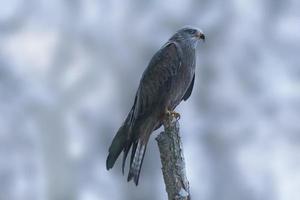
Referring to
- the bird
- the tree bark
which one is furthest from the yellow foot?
the tree bark

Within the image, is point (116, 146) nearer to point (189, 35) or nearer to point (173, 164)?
point (173, 164)

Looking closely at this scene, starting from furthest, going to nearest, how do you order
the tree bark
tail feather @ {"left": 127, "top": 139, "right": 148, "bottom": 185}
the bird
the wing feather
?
the wing feather → the bird → tail feather @ {"left": 127, "top": 139, "right": 148, "bottom": 185} → the tree bark

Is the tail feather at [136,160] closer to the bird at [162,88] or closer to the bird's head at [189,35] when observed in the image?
the bird at [162,88]

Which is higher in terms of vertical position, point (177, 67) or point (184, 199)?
point (177, 67)

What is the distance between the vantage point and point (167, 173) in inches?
165

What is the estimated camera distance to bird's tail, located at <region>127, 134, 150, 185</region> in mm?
5023

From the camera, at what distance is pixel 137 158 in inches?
202

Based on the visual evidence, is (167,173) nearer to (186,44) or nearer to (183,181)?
(183,181)

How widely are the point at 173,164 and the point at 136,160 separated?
0.92 m

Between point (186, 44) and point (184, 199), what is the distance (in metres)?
2.59

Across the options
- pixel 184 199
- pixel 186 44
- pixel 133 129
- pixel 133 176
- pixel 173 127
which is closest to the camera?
pixel 184 199

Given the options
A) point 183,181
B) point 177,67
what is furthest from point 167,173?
point 177,67

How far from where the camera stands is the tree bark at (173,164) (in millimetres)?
4105

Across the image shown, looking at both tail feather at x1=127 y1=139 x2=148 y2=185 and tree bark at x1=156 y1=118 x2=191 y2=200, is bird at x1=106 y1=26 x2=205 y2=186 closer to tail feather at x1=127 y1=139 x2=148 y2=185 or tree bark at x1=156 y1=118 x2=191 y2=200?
tail feather at x1=127 y1=139 x2=148 y2=185
